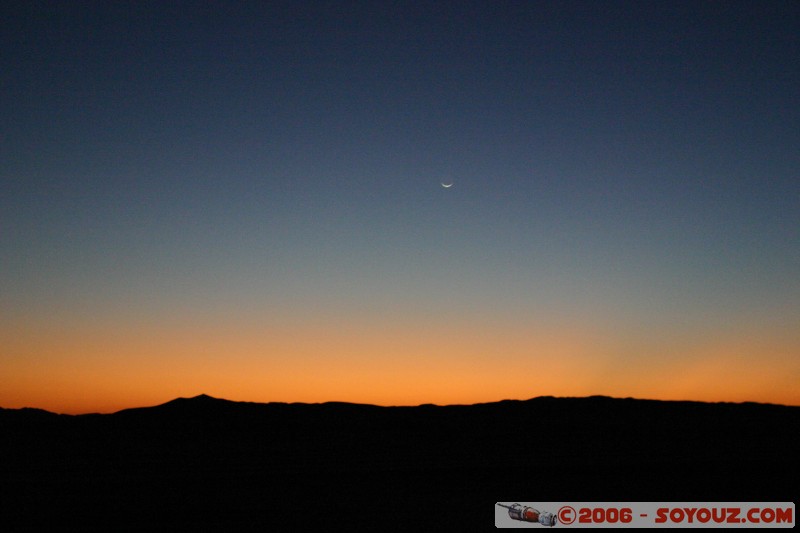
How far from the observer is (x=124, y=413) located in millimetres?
63125

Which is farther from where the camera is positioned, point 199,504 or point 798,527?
point 199,504

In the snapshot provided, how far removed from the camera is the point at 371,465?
27516 mm

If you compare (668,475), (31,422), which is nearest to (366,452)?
(668,475)

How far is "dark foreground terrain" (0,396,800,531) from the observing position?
1644 centimetres

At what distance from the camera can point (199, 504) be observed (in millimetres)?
17328

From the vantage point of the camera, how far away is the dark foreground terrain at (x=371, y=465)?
53.9 feet

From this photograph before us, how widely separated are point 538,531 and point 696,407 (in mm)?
59011

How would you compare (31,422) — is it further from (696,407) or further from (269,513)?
(696,407)

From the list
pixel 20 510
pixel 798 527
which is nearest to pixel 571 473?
pixel 798 527

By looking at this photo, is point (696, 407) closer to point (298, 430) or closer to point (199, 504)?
point (298, 430)

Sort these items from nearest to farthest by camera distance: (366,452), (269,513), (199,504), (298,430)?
(269,513)
(199,504)
(366,452)
(298,430)

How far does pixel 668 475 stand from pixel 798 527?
28.3 feet

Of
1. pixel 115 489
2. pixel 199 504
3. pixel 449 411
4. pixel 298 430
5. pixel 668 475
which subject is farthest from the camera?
pixel 449 411

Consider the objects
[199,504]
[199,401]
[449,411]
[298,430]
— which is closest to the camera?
[199,504]
